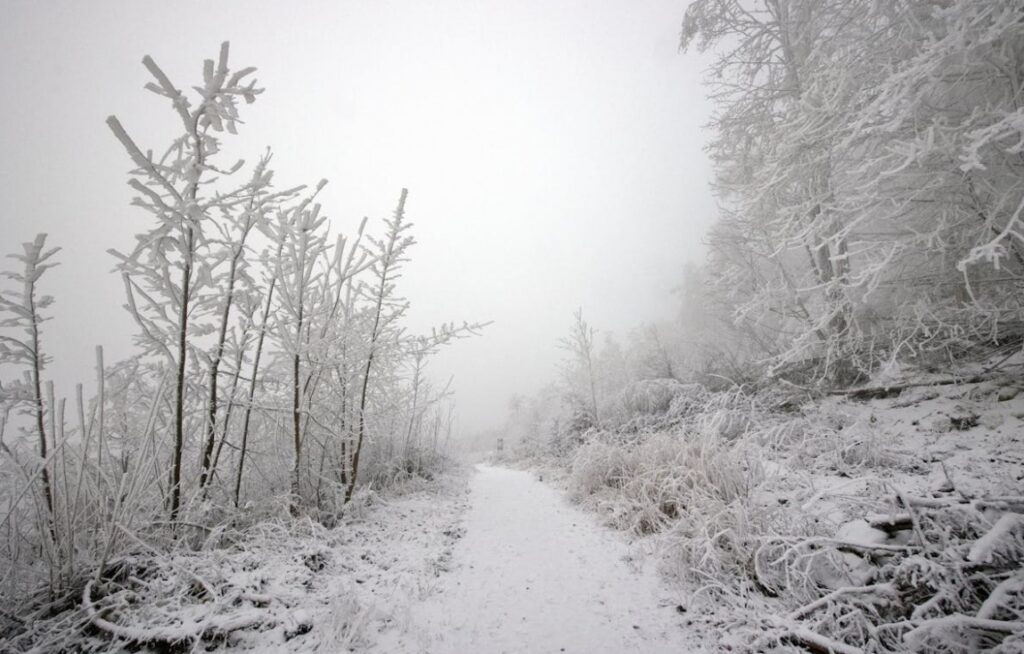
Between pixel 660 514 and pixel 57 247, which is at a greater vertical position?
pixel 57 247

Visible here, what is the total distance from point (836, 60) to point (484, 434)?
3315 cm

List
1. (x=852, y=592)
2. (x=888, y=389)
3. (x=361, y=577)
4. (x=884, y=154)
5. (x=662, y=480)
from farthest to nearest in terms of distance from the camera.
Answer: (x=884, y=154)
(x=888, y=389)
(x=662, y=480)
(x=361, y=577)
(x=852, y=592)

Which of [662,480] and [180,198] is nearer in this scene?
[180,198]

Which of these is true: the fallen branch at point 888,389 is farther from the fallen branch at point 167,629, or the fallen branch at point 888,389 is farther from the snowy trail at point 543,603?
the fallen branch at point 167,629

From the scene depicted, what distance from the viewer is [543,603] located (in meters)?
2.50

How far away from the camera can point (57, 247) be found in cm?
264

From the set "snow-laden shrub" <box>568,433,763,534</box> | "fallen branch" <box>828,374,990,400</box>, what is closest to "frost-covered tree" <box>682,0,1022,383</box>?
"fallen branch" <box>828,374,990,400</box>

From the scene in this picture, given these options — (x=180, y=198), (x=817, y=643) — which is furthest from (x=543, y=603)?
(x=180, y=198)

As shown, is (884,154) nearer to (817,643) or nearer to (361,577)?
(817,643)

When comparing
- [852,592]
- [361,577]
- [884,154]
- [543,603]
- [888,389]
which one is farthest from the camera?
[884,154]

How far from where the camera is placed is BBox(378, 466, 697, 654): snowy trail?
2.04 m

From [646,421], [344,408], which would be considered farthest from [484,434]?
[344,408]

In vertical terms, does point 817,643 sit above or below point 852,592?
below

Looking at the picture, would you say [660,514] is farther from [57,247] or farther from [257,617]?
[57,247]
